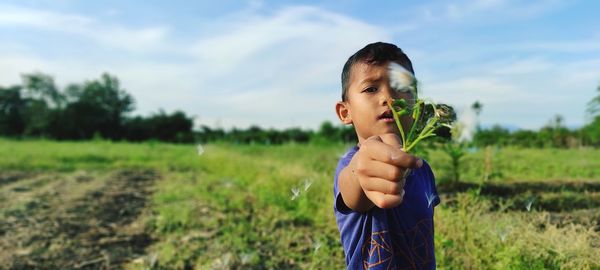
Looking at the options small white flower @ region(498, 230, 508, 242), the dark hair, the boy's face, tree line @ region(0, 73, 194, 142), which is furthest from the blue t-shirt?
tree line @ region(0, 73, 194, 142)

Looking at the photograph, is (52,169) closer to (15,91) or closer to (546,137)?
(546,137)

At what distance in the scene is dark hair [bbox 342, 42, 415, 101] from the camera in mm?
1379

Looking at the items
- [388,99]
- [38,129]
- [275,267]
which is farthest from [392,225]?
[38,129]

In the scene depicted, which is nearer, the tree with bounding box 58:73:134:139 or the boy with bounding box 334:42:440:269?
the boy with bounding box 334:42:440:269

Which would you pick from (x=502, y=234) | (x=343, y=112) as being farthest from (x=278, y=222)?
(x=343, y=112)

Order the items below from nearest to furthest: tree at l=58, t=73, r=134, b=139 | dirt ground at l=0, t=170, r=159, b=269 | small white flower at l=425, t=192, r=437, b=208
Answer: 1. small white flower at l=425, t=192, r=437, b=208
2. dirt ground at l=0, t=170, r=159, b=269
3. tree at l=58, t=73, r=134, b=139

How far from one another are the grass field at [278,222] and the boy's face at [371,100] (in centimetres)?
31

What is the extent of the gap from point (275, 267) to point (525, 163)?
5.36 metres

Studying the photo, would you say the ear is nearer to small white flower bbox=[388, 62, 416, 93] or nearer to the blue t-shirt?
the blue t-shirt

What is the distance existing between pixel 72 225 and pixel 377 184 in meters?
5.35

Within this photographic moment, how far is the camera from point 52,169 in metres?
13.4

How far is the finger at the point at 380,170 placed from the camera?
3.21 feet

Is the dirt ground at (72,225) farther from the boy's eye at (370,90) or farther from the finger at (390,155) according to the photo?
the finger at (390,155)

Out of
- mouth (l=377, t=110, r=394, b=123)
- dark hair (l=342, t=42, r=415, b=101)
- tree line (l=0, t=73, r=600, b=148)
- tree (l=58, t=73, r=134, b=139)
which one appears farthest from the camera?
tree (l=58, t=73, r=134, b=139)
